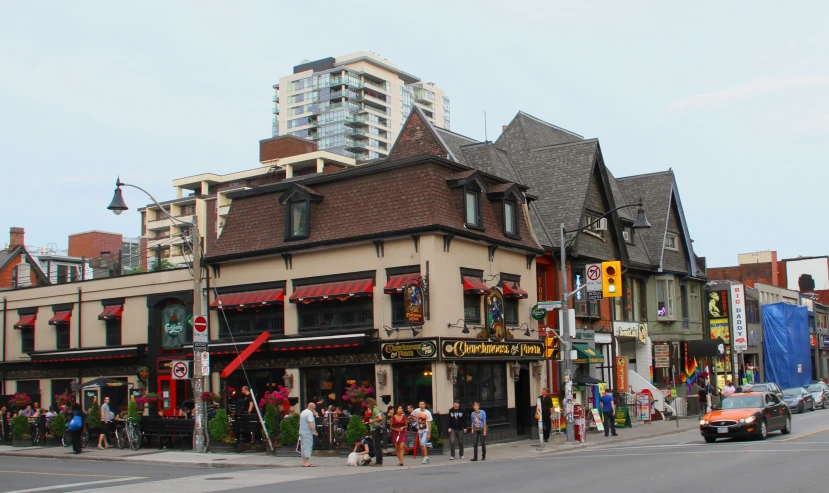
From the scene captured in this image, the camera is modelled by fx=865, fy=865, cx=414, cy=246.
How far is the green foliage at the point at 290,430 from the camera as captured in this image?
87.7ft

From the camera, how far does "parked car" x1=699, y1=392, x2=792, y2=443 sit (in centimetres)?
2645

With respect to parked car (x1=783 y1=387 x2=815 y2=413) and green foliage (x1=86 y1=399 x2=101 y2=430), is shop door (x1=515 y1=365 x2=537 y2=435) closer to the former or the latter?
green foliage (x1=86 y1=399 x2=101 y2=430)

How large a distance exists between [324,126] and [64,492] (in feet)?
413

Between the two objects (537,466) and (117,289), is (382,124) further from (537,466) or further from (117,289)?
(537,466)

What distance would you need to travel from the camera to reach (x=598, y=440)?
3064 cm

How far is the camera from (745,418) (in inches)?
1042

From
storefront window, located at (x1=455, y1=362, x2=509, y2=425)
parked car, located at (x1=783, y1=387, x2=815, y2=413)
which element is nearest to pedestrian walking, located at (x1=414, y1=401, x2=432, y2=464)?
storefront window, located at (x1=455, y1=362, x2=509, y2=425)

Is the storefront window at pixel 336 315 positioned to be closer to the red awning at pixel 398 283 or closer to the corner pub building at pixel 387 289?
the corner pub building at pixel 387 289

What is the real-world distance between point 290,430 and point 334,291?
4.88 metres

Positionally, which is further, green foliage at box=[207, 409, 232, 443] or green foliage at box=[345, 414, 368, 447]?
green foliage at box=[207, 409, 232, 443]

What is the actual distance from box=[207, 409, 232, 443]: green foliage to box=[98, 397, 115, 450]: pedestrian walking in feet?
17.5

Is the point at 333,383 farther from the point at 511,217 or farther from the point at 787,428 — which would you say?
the point at 787,428

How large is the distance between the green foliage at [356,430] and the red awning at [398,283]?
14.2ft

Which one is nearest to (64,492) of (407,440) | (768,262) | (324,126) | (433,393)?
(407,440)
